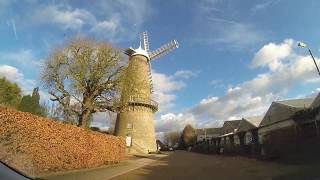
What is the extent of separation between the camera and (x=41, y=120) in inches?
623

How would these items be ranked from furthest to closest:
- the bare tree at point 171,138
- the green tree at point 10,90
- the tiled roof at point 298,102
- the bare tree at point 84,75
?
the bare tree at point 171,138 → the green tree at point 10,90 → the tiled roof at point 298,102 → the bare tree at point 84,75

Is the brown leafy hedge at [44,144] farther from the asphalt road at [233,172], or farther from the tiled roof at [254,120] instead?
the tiled roof at [254,120]

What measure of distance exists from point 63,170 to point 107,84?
1319 cm

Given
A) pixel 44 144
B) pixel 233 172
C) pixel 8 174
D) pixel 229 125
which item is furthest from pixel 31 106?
pixel 229 125

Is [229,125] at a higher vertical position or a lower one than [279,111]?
higher

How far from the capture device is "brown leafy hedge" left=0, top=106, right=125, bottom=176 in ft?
41.9

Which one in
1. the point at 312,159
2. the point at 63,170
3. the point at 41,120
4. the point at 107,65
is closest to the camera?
the point at 41,120

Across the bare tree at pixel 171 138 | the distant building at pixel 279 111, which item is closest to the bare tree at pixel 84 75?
the distant building at pixel 279 111

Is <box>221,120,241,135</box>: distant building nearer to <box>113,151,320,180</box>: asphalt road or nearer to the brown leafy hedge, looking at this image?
<box>113,151,320,180</box>: asphalt road

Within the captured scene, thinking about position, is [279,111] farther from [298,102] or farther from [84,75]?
[84,75]

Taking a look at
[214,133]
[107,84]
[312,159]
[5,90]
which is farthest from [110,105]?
[214,133]

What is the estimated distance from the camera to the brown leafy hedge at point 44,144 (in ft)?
41.9

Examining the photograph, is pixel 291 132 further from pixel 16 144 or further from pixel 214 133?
pixel 214 133

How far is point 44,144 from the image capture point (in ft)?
51.8
